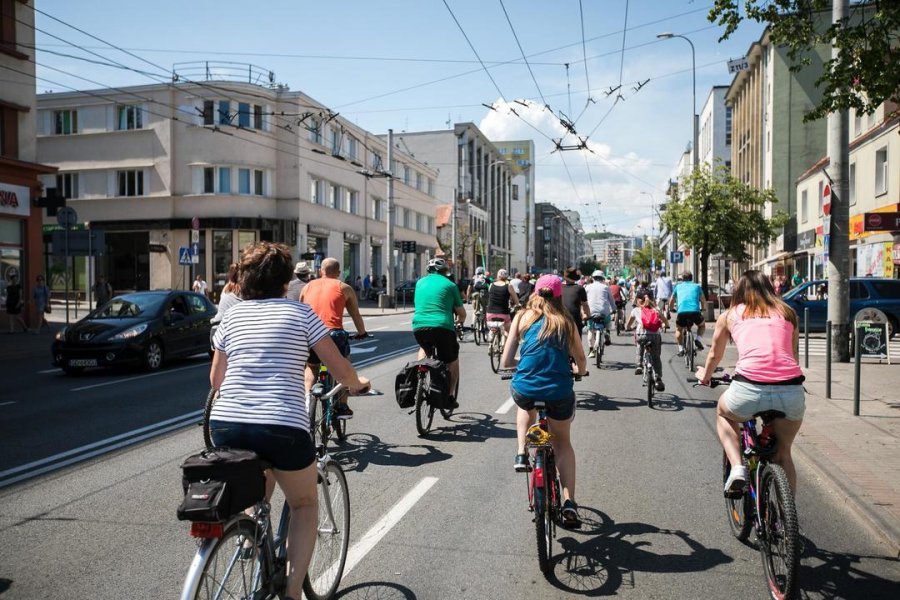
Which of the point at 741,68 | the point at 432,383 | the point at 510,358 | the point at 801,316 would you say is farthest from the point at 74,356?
the point at 741,68

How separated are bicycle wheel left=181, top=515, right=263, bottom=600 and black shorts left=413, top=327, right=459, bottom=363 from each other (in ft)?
16.8

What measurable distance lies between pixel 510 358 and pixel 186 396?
23.5ft

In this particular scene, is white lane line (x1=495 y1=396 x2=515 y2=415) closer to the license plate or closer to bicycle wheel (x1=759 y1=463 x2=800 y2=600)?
bicycle wheel (x1=759 y1=463 x2=800 y2=600)

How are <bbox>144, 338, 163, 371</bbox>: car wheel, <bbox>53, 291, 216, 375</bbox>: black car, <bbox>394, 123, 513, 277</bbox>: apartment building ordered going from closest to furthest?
<bbox>53, 291, 216, 375</bbox>: black car
<bbox>144, 338, 163, 371</bbox>: car wheel
<bbox>394, 123, 513, 277</bbox>: apartment building

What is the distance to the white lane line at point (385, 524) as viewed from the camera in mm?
4387

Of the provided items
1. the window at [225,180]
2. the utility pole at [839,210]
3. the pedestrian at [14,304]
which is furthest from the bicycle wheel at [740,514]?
the window at [225,180]

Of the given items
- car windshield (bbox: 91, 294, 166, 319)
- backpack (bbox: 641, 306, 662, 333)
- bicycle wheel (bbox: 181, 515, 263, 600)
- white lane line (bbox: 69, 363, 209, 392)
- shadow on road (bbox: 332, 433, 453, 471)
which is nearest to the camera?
bicycle wheel (bbox: 181, 515, 263, 600)

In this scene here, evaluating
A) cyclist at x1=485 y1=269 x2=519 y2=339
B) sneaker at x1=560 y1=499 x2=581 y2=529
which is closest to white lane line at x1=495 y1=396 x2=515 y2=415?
cyclist at x1=485 y1=269 x2=519 y2=339

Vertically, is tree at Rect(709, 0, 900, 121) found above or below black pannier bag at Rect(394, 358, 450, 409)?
above

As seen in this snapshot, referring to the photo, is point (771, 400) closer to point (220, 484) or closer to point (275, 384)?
point (275, 384)

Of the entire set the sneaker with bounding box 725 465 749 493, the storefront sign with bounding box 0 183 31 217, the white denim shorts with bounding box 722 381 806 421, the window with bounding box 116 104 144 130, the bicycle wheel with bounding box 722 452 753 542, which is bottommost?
the bicycle wheel with bounding box 722 452 753 542

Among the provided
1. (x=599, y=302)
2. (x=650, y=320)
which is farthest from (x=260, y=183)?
(x=650, y=320)

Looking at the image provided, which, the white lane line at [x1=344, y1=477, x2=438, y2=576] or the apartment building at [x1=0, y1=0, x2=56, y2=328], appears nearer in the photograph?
the white lane line at [x1=344, y1=477, x2=438, y2=576]

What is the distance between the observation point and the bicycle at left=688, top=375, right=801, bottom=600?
3.60 meters
